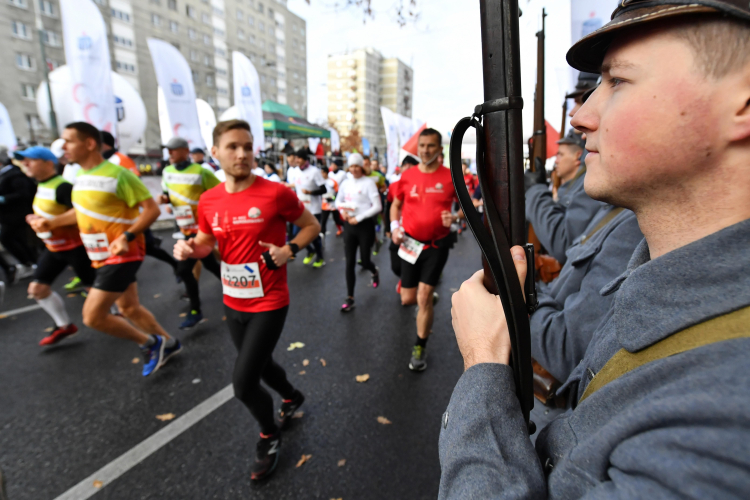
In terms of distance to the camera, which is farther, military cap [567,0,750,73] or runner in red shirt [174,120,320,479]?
runner in red shirt [174,120,320,479]

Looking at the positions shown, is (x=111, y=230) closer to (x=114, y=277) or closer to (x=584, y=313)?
(x=114, y=277)

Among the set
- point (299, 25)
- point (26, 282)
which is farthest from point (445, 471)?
point (299, 25)

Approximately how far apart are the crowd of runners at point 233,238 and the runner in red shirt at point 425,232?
0.01m

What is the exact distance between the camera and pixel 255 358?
95.7 inches

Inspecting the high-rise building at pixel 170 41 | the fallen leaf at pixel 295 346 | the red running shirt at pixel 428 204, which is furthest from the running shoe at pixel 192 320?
the high-rise building at pixel 170 41

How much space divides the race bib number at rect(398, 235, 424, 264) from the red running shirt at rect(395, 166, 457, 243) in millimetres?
61

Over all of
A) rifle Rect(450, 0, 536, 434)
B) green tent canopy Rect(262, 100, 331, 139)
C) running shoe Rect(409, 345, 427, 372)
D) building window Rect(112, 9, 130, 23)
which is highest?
building window Rect(112, 9, 130, 23)

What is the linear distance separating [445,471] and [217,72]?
186 ft

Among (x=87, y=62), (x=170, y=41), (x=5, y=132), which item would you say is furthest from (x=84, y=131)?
(x=170, y=41)

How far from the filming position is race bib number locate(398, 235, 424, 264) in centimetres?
383

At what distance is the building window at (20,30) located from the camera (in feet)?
96.9

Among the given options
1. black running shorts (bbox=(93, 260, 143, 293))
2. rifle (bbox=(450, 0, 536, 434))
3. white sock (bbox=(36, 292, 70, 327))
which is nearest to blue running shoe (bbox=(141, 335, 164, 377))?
black running shorts (bbox=(93, 260, 143, 293))

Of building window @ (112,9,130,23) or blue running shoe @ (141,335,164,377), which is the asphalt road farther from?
building window @ (112,9,130,23)

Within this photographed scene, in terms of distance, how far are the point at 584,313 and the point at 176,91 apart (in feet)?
37.1
